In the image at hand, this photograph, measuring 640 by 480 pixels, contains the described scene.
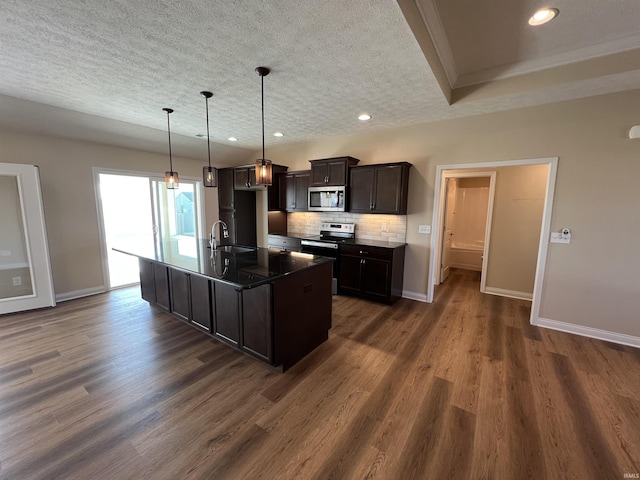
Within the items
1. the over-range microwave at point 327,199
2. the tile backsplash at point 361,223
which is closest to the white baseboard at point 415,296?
the tile backsplash at point 361,223

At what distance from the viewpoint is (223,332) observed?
263 cm

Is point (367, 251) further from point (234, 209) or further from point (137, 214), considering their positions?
point (137, 214)

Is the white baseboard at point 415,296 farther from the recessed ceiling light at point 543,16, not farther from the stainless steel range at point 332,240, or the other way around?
the recessed ceiling light at point 543,16

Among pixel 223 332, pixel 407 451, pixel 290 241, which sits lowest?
pixel 407 451

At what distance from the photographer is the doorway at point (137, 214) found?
4.39 metres

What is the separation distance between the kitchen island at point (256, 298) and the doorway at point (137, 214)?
0.98 metres

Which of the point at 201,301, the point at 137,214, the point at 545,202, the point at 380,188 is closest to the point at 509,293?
the point at 545,202

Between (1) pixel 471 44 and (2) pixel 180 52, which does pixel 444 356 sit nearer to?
(1) pixel 471 44

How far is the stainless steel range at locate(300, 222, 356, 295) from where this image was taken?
4.29 m

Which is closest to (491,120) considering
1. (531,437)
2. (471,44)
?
(471,44)

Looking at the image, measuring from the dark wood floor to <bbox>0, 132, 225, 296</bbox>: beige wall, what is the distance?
1192 millimetres

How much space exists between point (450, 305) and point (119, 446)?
401 centimetres

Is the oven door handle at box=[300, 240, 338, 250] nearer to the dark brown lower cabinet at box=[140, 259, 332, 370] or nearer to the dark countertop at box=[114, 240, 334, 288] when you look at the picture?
the dark countertop at box=[114, 240, 334, 288]

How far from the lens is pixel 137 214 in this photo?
16.1 ft
